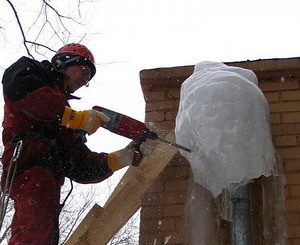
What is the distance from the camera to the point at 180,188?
374 centimetres

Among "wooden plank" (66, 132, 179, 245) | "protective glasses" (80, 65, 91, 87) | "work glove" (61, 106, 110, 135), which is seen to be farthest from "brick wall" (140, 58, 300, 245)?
"work glove" (61, 106, 110, 135)

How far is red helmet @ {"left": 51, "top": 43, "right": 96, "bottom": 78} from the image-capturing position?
3.46 meters

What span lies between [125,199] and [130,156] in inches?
13.5

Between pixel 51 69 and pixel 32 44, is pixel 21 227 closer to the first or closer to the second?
pixel 51 69

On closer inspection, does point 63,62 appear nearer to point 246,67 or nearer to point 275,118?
point 246,67

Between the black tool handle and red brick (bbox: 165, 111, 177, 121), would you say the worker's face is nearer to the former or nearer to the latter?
the black tool handle

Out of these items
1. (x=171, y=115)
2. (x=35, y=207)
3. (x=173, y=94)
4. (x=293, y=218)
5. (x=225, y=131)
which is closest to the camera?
(x=35, y=207)

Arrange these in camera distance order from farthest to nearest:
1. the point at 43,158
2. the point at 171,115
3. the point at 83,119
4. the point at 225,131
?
the point at 171,115 < the point at 225,131 < the point at 83,119 < the point at 43,158

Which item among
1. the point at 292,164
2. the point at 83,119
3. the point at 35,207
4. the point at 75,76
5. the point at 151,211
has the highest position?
the point at 75,76

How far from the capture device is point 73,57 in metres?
3.48

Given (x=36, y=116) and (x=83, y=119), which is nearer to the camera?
(x=36, y=116)

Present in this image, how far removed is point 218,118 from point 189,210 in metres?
0.69

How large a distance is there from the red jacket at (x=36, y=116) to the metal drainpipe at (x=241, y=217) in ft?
3.58

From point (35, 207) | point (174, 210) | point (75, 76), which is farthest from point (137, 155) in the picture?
point (35, 207)
